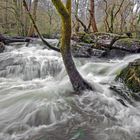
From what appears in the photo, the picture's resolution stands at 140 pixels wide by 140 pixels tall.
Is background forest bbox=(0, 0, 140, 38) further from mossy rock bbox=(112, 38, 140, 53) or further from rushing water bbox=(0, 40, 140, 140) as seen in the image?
rushing water bbox=(0, 40, 140, 140)

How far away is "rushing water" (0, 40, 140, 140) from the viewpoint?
432cm

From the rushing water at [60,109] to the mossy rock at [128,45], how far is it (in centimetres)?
198

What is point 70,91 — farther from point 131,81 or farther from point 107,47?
point 107,47

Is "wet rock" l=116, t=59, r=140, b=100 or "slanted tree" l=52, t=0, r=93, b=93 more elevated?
"slanted tree" l=52, t=0, r=93, b=93

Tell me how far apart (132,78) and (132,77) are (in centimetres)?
3

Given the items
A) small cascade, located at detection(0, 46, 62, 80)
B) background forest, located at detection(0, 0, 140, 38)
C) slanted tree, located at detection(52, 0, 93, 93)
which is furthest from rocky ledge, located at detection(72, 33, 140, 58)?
slanted tree, located at detection(52, 0, 93, 93)

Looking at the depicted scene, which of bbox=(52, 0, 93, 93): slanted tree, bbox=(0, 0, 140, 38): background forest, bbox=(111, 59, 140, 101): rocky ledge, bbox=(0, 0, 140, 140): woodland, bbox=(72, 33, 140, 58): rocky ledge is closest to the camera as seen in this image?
bbox=(0, 0, 140, 140): woodland

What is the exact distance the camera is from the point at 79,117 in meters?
4.92

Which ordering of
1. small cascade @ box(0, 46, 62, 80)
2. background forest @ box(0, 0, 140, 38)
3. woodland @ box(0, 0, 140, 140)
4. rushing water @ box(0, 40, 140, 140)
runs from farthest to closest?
1. background forest @ box(0, 0, 140, 38)
2. small cascade @ box(0, 46, 62, 80)
3. woodland @ box(0, 0, 140, 140)
4. rushing water @ box(0, 40, 140, 140)

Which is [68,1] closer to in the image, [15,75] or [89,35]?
[15,75]

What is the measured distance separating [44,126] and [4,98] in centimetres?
198

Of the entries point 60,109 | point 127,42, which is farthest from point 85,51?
point 60,109

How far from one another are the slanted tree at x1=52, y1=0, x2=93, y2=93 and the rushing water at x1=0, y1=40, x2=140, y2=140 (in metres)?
0.27

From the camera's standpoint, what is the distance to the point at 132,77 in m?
6.16
